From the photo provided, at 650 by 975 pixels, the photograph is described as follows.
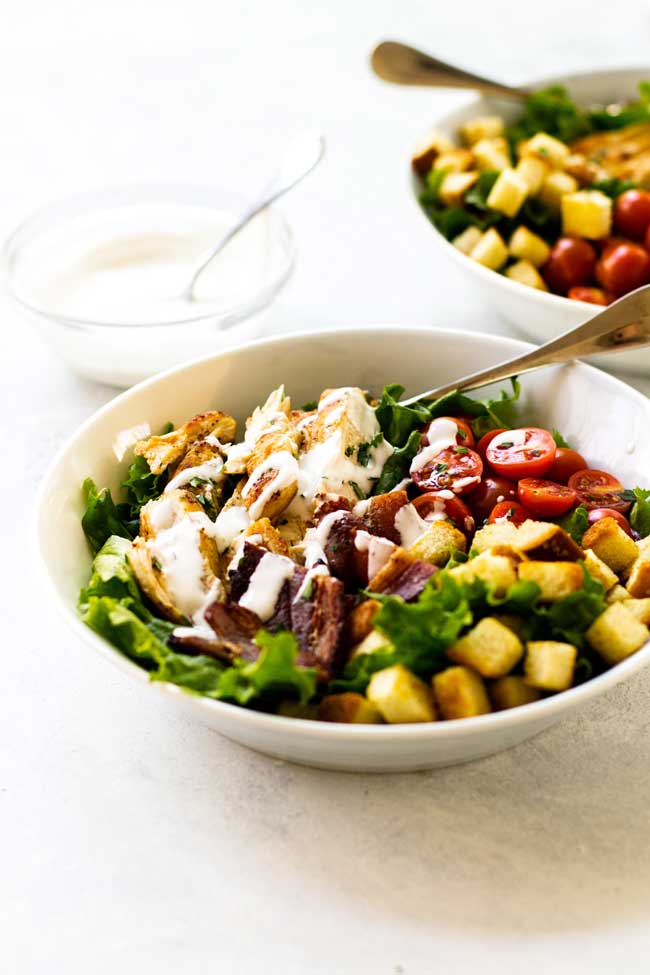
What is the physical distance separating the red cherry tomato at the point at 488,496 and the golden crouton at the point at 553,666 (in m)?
0.59

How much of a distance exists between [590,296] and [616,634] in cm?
153

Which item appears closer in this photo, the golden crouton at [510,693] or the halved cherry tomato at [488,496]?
the golden crouton at [510,693]

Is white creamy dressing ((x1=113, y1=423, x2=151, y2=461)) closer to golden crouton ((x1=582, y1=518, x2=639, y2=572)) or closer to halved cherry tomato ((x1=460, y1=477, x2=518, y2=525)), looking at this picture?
halved cherry tomato ((x1=460, y1=477, x2=518, y2=525))

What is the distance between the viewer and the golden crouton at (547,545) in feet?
7.23

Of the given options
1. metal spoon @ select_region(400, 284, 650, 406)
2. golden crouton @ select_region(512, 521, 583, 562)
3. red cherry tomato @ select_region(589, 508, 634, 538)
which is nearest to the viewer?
golden crouton @ select_region(512, 521, 583, 562)

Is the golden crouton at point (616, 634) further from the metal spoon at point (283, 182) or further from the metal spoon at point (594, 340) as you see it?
the metal spoon at point (283, 182)

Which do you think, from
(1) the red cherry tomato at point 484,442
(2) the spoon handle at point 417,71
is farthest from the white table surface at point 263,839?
(2) the spoon handle at point 417,71

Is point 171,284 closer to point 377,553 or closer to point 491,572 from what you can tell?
point 377,553

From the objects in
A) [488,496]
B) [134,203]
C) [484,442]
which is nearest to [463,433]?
[484,442]

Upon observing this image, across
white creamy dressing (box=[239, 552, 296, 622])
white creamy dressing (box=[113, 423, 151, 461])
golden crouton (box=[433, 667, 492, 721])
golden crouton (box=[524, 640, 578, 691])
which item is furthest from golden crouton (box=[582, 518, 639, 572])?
white creamy dressing (box=[113, 423, 151, 461])

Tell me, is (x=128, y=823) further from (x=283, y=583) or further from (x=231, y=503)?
(x=231, y=503)

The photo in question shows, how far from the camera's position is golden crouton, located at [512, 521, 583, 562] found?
86.7 inches

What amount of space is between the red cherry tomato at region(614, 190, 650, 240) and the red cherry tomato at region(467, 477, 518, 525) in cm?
135

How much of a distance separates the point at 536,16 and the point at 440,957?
202 inches
